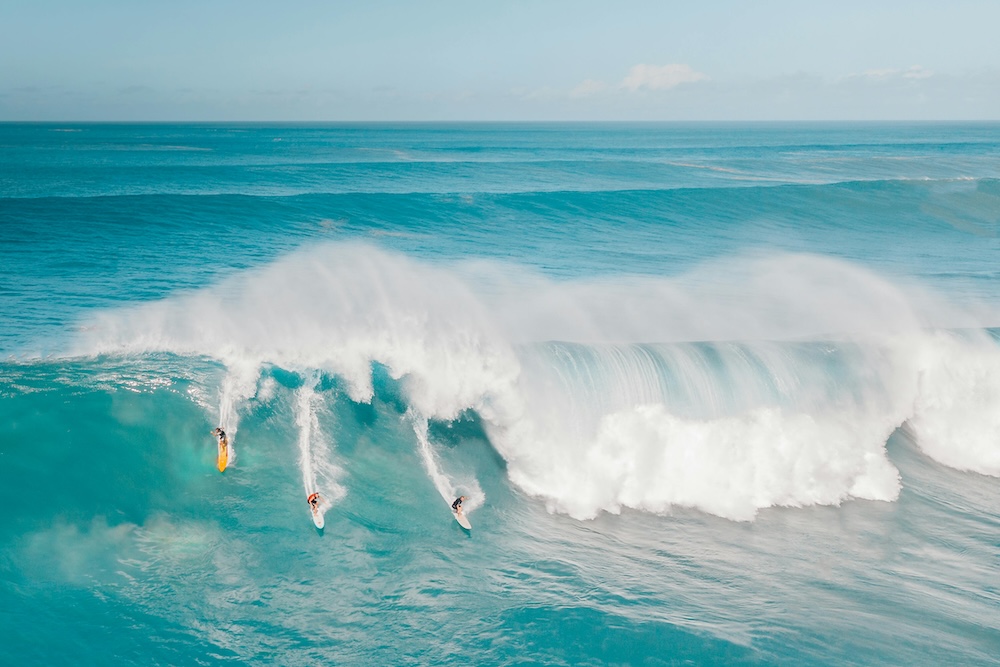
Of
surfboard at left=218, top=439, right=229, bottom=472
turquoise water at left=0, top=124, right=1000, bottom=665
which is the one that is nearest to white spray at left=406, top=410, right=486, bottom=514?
turquoise water at left=0, top=124, right=1000, bottom=665

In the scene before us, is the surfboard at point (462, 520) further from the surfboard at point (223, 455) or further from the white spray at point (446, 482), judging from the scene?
the surfboard at point (223, 455)

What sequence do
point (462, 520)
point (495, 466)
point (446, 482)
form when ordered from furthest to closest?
point (495, 466) < point (446, 482) < point (462, 520)

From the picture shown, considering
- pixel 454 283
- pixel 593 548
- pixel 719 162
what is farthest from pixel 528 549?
pixel 719 162

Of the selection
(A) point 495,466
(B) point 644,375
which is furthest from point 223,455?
(B) point 644,375

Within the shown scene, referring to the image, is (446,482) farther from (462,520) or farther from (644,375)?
(644,375)

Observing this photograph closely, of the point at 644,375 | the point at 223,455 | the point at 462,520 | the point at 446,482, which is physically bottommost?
the point at 462,520

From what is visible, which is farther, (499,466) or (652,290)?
(652,290)

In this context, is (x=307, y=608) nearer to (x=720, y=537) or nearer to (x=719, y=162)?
(x=720, y=537)

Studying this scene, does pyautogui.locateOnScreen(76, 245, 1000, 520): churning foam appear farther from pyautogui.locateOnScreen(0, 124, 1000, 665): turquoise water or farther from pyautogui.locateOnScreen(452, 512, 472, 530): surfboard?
pyautogui.locateOnScreen(452, 512, 472, 530): surfboard
